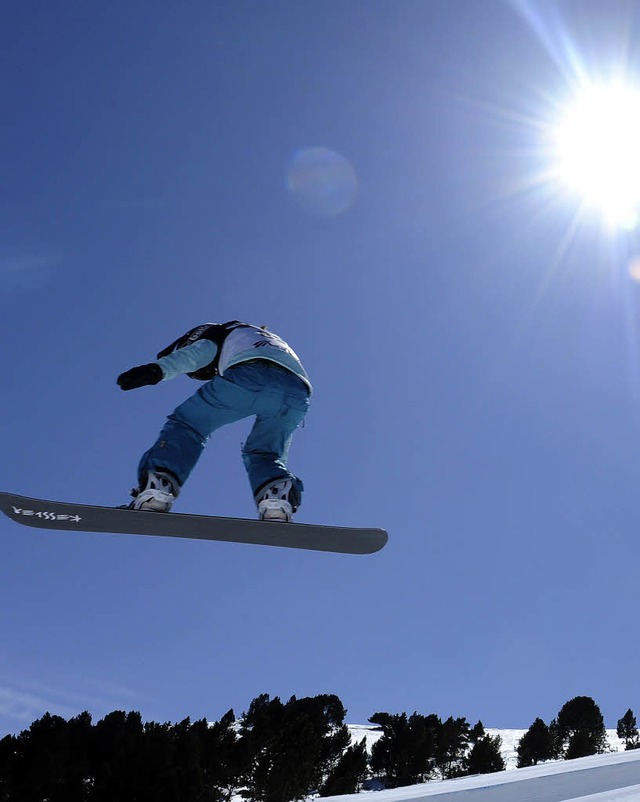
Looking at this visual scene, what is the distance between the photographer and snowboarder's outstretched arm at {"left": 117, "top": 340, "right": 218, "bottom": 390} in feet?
16.3

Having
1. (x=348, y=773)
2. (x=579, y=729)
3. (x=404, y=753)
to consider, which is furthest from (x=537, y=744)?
(x=348, y=773)

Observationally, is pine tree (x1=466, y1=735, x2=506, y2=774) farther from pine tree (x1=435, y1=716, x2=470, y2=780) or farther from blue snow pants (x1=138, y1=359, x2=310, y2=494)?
blue snow pants (x1=138, y1=359, x2=310, y2=494)

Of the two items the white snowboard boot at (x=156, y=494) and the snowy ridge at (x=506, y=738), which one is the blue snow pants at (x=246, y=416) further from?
the snowy ridge at (x=506, y=738)

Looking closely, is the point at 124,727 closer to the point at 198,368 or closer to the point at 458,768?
the point at 458,768

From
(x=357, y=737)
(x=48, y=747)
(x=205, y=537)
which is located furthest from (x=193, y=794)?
(x=205, y=537)

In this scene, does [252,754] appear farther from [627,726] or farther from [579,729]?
[627,726]

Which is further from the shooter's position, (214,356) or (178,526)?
(214,356)

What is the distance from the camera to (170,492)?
16.8 ft

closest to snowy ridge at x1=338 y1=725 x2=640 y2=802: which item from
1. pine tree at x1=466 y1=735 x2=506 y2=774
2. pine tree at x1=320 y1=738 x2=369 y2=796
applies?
pine tree at x1=320 y1=738 x2=369 y2=796

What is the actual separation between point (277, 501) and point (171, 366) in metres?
1.34

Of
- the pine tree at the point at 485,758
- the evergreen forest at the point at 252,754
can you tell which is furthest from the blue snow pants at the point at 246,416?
the pine tree at the point at 485,758

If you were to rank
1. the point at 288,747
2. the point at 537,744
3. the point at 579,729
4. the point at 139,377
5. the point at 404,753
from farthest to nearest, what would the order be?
the point at 579,729 < the point at 537,744 < the point at 404,753 < the point at 288,747 < the point at 139,377

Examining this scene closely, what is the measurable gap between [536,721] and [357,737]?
1580 centimetres

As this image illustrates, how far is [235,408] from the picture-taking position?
5.46m
